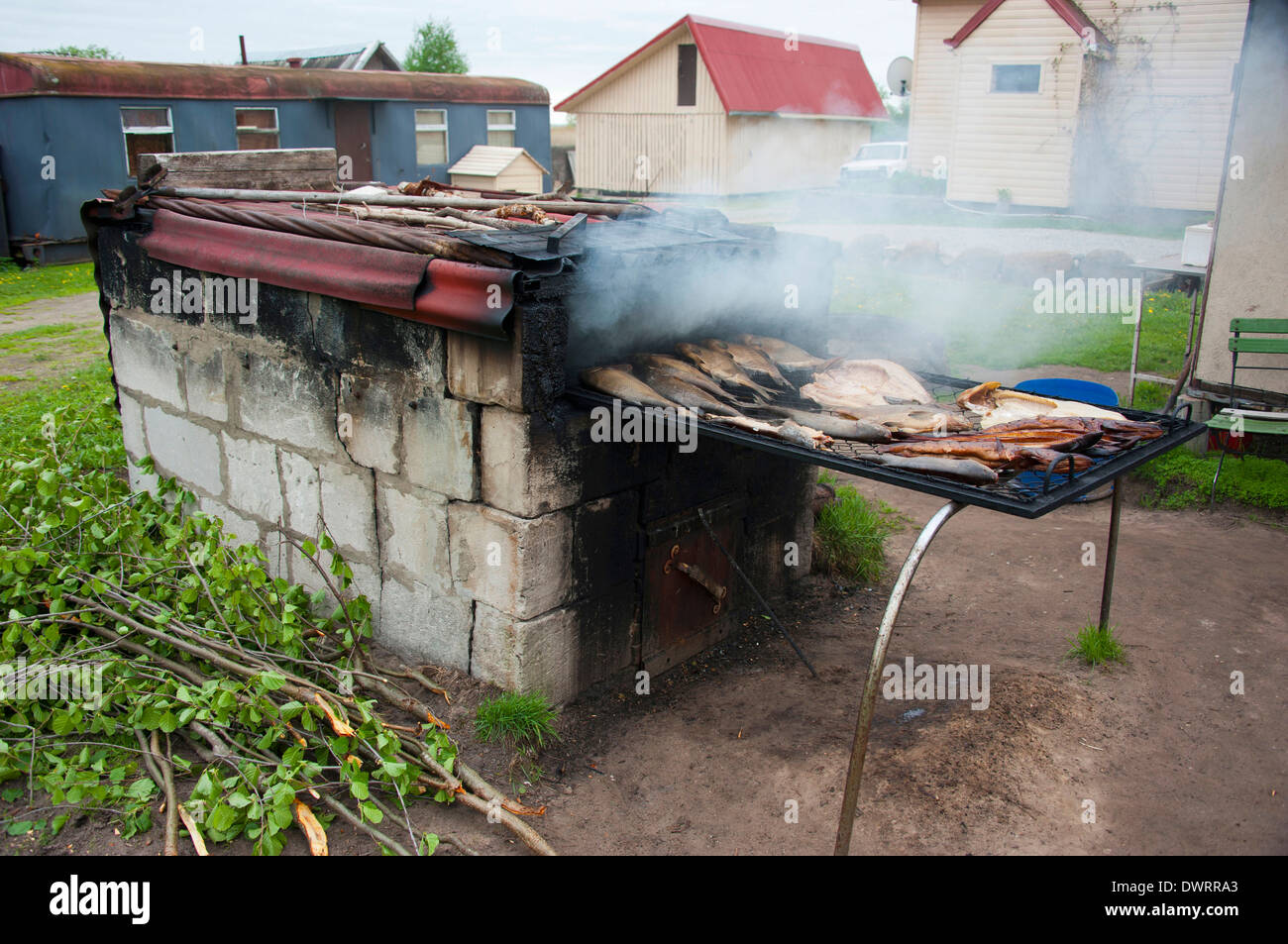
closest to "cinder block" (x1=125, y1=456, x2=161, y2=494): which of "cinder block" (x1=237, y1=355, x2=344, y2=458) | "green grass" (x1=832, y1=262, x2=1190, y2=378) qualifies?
"cinder block" (x1=237, y1=355, x2=344, y2=458)

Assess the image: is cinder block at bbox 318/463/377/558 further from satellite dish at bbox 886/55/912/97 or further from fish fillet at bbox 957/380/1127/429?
satellite dish at bbox 886/55/912/97

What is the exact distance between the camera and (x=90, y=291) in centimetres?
1463

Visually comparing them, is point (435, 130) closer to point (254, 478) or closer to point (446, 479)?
point (254, 478)

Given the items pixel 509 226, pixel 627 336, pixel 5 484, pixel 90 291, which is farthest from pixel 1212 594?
pixel 90 291

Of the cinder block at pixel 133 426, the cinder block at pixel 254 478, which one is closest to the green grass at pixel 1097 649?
the cinder block at pixel 254 478

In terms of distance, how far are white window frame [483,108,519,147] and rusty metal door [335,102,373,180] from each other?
2981 millimetres

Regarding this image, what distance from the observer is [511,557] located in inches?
171

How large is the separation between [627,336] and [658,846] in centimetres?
Answer: 236

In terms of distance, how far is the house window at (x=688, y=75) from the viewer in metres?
24.4

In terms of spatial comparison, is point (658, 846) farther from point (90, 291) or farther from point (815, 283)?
point (90, 291)

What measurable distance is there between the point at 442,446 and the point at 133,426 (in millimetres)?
3288

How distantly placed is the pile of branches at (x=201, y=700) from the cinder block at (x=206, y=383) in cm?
81

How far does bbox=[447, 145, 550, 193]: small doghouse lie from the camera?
2009cm

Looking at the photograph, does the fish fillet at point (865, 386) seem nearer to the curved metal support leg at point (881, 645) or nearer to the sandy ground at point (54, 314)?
the curved metal support leg at point (881, 645)
